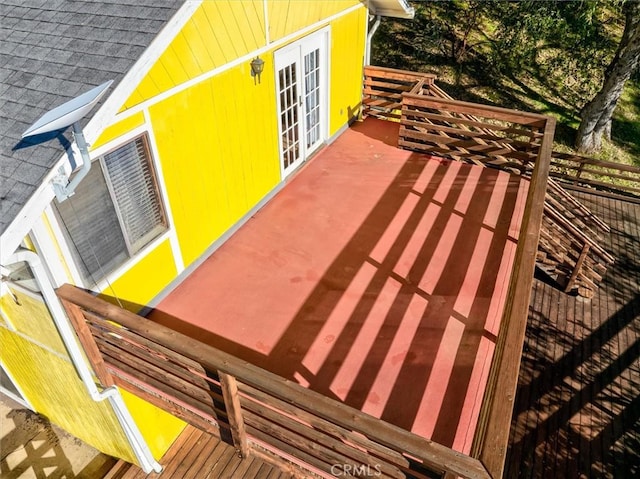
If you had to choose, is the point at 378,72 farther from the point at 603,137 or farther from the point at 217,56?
the point at 603,137

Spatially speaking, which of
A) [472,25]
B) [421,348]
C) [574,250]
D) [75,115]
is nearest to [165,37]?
[75,115]

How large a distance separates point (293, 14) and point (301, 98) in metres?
1.25

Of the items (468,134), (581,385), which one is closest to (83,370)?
(468,134)

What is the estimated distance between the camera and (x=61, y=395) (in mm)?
5953

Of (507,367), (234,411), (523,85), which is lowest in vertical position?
(523,85)

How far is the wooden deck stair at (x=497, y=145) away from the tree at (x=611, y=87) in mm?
5942

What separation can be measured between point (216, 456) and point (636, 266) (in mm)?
9519

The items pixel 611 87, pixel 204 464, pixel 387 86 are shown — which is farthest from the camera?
pixel 611 87

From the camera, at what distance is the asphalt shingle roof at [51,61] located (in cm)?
319

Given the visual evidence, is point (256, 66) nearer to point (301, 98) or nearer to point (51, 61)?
point (301, 98)

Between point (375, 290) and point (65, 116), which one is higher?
point (65, 116)

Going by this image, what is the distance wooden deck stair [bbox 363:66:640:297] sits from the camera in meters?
→ 7.52

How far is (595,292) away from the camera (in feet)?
29.9

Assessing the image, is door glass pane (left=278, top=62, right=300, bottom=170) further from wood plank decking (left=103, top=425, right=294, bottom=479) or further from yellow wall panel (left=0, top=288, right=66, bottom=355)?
wood plank decking (left=103, top=425, right=294, bottom=479)
